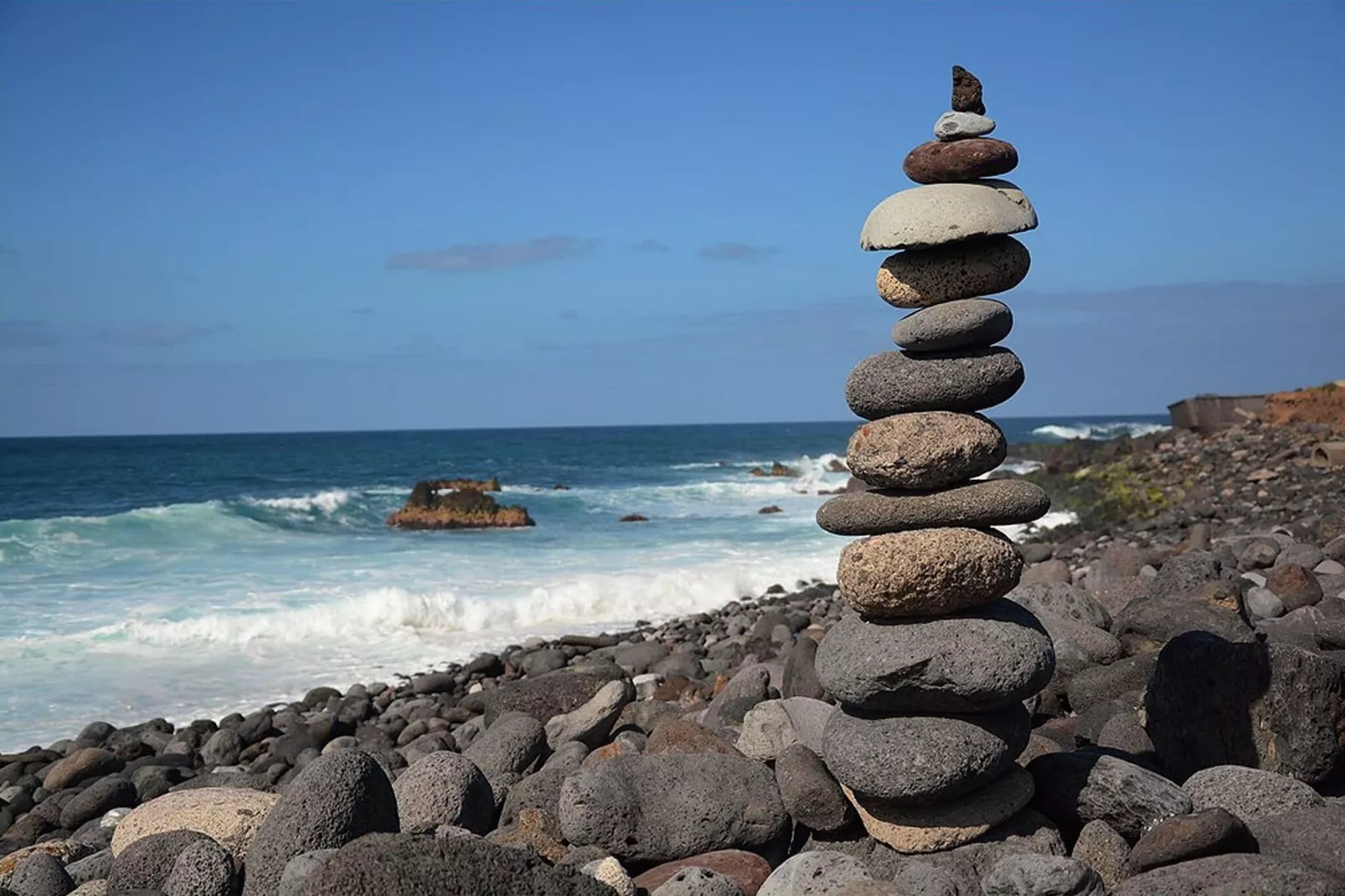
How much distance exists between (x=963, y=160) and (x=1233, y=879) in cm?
378

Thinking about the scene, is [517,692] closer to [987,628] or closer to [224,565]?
[987,628]

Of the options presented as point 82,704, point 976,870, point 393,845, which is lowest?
point 82,704

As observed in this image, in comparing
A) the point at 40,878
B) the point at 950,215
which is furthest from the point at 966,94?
the point at 40,878

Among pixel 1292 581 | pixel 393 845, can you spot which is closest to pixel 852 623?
pixel 393 845

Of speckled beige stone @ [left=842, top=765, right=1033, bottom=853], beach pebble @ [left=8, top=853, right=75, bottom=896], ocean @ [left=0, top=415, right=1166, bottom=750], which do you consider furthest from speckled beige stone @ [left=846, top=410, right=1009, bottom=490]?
ocean @ [left=0, top=415, right=1166, bottom=750]

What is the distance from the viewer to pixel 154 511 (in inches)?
1296

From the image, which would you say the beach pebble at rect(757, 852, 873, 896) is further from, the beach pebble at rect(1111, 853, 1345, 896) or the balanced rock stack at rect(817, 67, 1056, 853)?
the beach pebble at rect(1111, 853, 1345, 896)

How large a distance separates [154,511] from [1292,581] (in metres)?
29.9

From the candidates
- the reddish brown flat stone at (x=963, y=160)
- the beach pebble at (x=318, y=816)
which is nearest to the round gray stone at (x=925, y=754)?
the beach pebble at (x=318, y=816)

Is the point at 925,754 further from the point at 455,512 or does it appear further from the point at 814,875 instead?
the point at 455,512

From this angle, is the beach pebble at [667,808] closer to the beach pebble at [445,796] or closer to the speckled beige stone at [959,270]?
the beach pebble at [445,796]

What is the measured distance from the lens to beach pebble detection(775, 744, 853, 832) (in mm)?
6508

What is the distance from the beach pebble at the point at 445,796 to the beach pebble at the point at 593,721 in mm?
2050

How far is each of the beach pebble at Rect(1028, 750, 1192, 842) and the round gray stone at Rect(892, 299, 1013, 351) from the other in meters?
2.32
